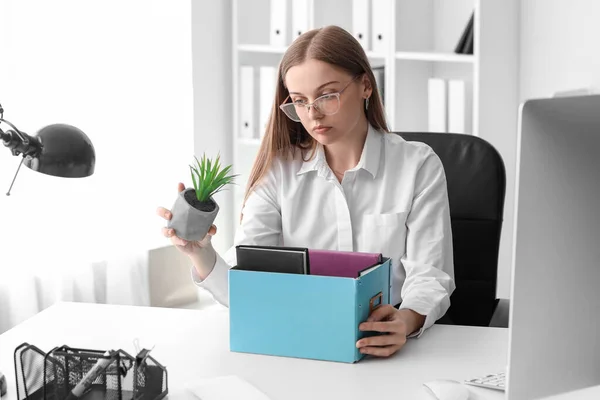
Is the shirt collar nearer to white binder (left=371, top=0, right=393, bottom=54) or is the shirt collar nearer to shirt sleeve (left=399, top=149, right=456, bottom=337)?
shirt sleeve (left=399, top=149, right=456, bottom=337)

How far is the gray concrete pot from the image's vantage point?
1564mm

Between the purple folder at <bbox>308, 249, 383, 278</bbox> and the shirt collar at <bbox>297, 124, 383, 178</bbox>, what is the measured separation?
1.42 feet

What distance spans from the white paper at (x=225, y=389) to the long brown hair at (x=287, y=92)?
28.8 inches

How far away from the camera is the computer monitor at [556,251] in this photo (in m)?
0.89

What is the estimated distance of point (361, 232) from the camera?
6.52ft

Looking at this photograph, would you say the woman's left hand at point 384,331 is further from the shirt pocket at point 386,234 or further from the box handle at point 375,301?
the shirt pocket at point 386,234

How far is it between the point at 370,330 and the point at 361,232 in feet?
1.72

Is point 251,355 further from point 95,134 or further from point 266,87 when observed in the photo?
point 266,87

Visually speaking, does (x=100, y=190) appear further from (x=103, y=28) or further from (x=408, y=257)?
(x=408, y=257)

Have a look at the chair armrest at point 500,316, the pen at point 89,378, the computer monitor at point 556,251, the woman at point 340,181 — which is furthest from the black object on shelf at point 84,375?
the chair armrest at point 500,316

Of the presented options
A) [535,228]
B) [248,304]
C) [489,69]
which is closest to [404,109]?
[489,69]

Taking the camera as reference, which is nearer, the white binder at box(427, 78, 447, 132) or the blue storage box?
the blue storage box

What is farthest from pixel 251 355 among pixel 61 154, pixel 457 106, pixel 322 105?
pixel 457 106

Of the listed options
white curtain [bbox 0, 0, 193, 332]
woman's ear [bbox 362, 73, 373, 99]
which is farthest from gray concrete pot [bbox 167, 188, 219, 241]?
white curtain [bbox 0, 0, 193, 332]
